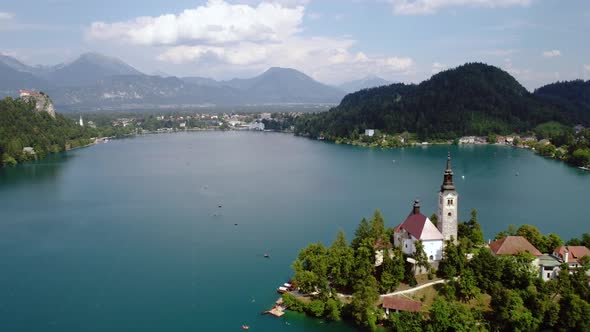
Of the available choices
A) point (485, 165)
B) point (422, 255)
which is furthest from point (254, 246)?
point (485, 165)

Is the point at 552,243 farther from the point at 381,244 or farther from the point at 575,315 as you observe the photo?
the point at 381,244

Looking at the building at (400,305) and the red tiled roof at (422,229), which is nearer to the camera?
the building at (400,305)

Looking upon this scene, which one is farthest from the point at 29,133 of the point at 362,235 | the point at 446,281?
the point at 446,281

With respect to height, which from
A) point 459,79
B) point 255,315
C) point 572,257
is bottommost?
point 255,315

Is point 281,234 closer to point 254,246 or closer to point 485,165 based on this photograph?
point 254,246

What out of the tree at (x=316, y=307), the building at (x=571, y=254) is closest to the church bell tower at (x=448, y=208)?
the building at (x=571, y=254)

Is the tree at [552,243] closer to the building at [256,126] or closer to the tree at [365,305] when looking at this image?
the tree at [365,305]
